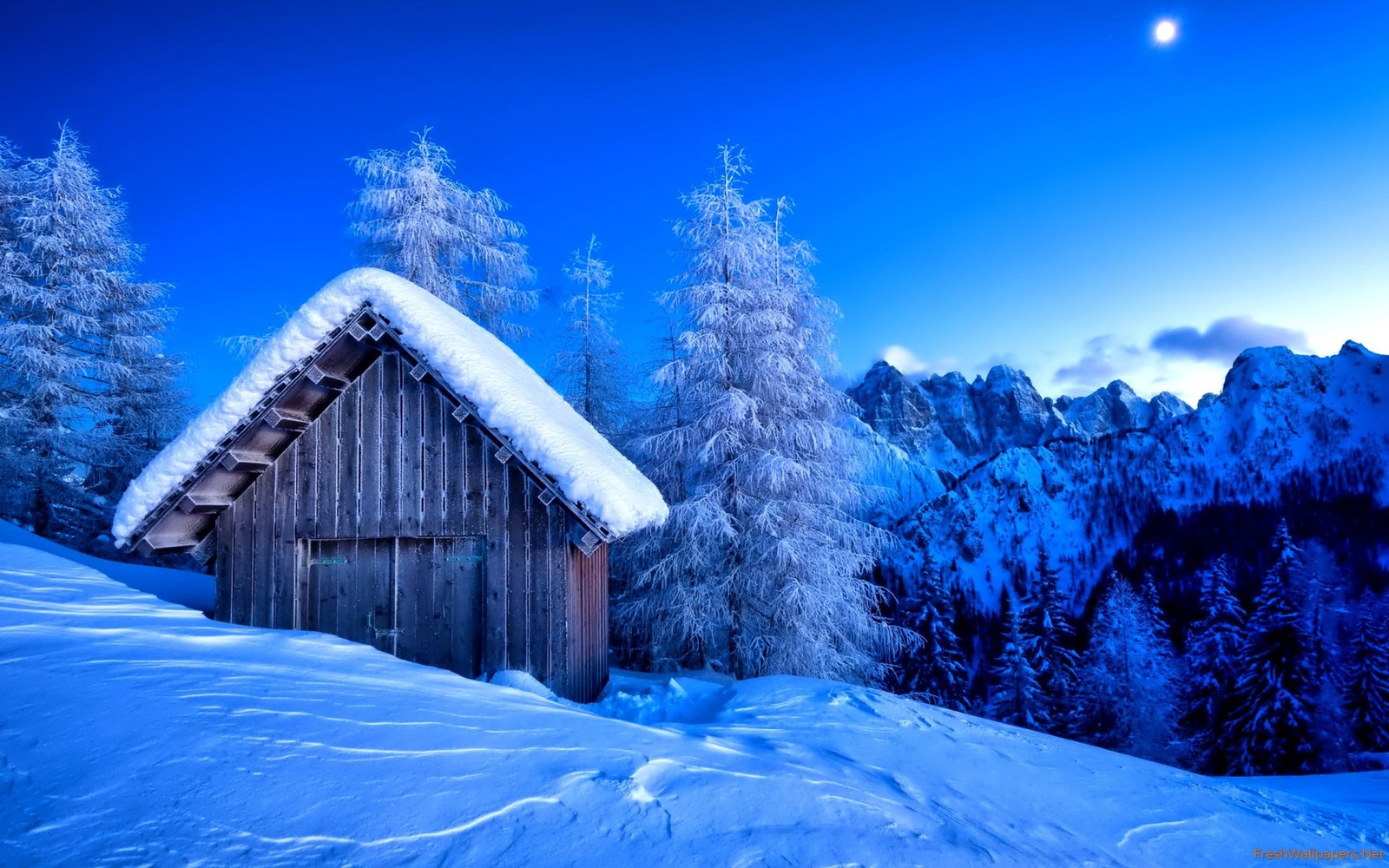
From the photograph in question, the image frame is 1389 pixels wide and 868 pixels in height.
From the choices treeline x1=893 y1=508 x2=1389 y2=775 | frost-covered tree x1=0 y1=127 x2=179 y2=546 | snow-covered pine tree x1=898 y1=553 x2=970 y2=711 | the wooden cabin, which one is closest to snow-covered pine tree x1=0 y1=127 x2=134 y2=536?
frost-covered tree x1=0 y1=127 x2=179 y2=546

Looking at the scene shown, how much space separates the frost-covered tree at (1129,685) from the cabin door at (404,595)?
86.9 ft

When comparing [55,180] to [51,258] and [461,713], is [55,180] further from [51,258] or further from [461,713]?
[461,713]

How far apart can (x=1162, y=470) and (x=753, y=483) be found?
238 ft

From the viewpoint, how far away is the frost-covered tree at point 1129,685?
80.7 feet

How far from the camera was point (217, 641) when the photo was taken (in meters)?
4.41

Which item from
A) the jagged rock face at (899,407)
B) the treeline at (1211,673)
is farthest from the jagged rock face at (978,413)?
the treeline at (1211,673)

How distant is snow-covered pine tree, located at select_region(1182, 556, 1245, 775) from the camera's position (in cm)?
2177

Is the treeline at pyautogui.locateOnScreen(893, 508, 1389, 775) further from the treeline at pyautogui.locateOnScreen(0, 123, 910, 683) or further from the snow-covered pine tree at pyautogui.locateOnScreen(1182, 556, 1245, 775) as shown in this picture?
the treeline at pyautogui.locateOnScreen(0, 123, 910, 683)

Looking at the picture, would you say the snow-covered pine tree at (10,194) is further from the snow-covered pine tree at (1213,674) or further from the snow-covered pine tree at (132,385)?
the snow-covered pine tree at (1213,674)

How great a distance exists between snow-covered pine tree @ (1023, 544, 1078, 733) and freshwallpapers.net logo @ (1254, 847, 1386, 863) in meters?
24.1

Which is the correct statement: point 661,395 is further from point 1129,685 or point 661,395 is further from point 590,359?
point 1129,685

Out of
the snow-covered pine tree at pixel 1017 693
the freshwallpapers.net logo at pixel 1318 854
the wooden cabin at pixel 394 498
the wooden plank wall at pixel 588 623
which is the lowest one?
the snow-covered pine tree at pixel 1017 693

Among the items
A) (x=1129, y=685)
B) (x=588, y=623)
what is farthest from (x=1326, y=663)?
(x=588, y=623)

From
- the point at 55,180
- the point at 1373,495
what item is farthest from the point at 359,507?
the point at 1373,495
